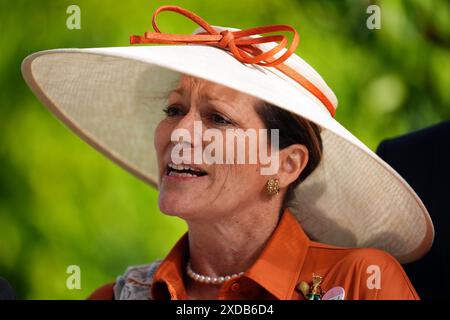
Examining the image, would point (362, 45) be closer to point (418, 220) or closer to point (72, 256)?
point (418, 220)

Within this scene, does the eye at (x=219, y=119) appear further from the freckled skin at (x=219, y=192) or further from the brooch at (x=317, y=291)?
the brooch at (x=317, y=291)

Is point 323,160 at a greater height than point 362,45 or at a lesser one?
lesser

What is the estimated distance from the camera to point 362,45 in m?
2.38

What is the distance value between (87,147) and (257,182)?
895 mm

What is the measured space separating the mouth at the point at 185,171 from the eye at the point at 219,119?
113 millimetres

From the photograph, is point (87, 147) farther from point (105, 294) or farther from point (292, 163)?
point (292, 163)

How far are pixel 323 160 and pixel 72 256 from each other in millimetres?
943

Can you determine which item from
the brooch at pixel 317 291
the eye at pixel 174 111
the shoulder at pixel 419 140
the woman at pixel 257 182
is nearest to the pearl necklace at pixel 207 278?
the woman at pixel 257 182

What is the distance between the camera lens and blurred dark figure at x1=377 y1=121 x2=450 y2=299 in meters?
1.79

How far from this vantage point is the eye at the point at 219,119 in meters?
1.70

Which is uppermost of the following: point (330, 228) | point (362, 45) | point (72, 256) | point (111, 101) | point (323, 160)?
point (362, 45)
